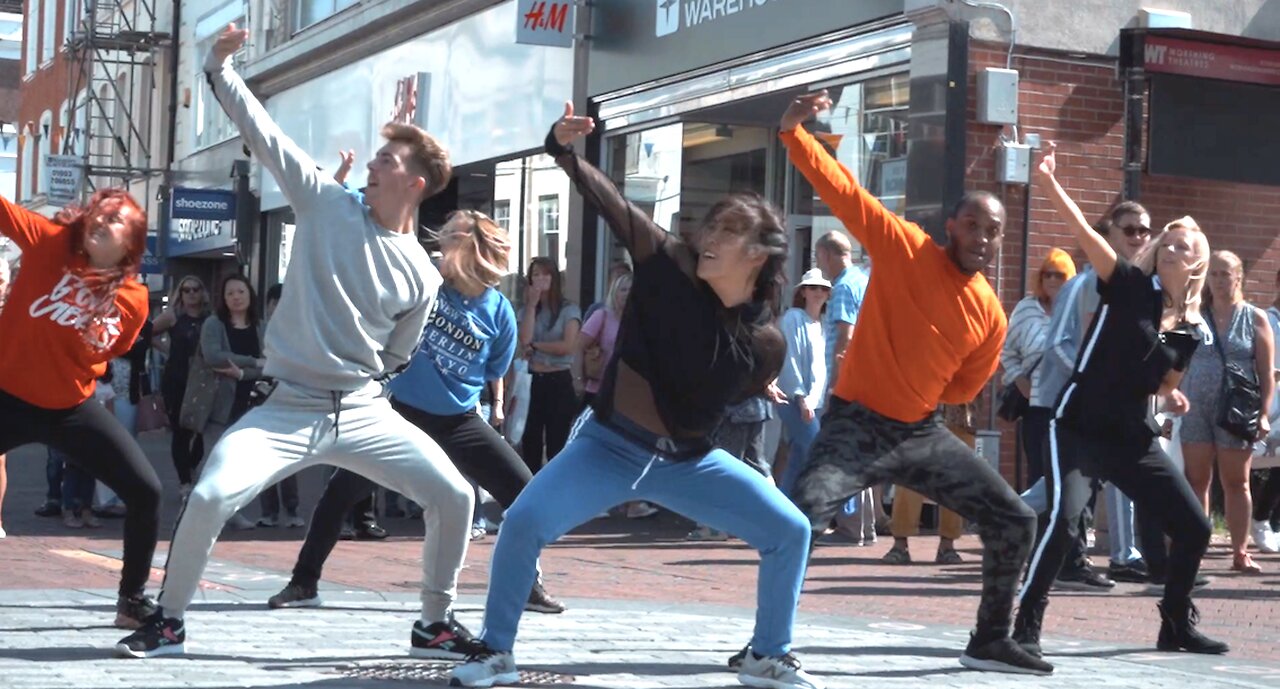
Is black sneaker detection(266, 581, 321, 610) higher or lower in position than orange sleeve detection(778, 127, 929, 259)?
lower

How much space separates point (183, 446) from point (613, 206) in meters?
8.66

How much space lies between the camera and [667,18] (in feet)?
55.2

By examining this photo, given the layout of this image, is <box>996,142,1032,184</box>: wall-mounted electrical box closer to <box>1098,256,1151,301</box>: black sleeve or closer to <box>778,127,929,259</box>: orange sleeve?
<box>1098,256,1151,301</box>: black sleeve

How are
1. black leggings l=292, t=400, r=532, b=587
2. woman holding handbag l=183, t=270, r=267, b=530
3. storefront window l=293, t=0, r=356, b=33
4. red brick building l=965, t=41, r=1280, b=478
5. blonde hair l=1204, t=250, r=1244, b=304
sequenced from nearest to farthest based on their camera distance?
black leggings l=292, t=400, r=532, b=587, blonde hair l=1204, t=250, r=1244, b=304, woman holding handbag l=183, t=270, r=267, b=530, red brick building l=965, t=41, r=1280, b=478, storefront window l=293, t=0, r=356, b=33

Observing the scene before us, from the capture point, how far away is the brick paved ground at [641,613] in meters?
6.96

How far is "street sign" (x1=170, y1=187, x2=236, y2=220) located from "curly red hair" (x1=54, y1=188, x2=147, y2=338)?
20.8m

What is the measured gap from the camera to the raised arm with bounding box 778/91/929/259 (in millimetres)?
6695

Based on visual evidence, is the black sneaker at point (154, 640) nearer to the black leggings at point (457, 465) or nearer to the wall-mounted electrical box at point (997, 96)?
the black leggings at point (457, 465)

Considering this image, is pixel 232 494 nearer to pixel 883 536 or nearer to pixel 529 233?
pixel 883 536

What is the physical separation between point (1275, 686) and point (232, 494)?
377cm

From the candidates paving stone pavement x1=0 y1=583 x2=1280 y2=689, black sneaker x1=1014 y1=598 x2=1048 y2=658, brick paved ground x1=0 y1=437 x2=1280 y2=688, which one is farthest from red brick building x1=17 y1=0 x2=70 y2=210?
black sneaker x1=1014 y1=598 x2=1048 y2=658

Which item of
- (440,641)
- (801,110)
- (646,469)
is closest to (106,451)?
(440,641)

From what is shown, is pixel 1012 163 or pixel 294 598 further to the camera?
pixel 1012 163

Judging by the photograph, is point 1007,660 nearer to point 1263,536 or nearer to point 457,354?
point 457,354
